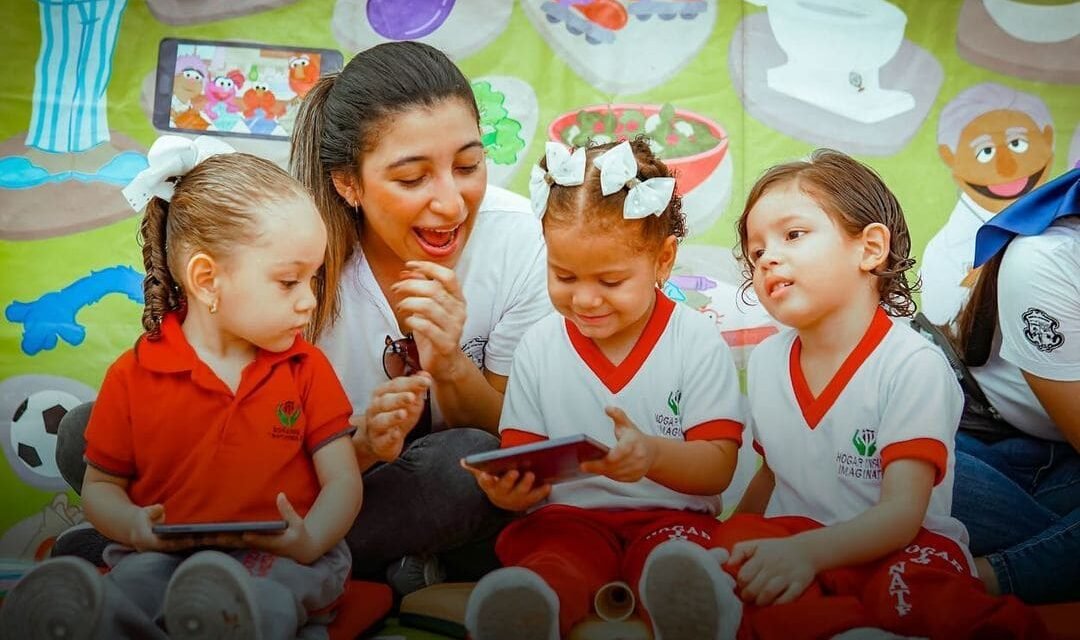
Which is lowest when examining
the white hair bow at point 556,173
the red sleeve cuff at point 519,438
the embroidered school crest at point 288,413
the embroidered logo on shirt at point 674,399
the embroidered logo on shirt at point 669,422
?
the red sleeve cuff at point 519,438

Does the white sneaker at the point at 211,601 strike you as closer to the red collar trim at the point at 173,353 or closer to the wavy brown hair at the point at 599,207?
the red collar trim at the point at 173,353

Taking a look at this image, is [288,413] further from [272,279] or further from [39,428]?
[39,428]

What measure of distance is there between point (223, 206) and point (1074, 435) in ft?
5.07

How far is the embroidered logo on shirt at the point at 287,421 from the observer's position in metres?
1.85

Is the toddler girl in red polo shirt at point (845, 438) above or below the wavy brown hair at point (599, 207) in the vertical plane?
below

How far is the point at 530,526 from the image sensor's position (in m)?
1.95

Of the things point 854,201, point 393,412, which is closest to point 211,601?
point 393,412

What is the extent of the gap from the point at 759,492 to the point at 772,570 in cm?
31

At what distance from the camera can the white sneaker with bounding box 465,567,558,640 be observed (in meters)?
1.70

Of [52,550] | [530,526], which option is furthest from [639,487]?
[52,550]

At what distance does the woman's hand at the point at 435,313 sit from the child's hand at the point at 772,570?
61cm

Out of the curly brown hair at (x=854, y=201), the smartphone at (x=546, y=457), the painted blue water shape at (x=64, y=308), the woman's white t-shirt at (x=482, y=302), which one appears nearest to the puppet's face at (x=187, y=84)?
the painted blue water shape at (x=64, y=308)

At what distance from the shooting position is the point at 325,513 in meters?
1.83

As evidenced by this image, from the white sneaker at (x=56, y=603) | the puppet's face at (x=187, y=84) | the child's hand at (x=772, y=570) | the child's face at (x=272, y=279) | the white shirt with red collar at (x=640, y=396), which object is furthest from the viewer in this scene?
the puppet's face at (x=187, y=84)
